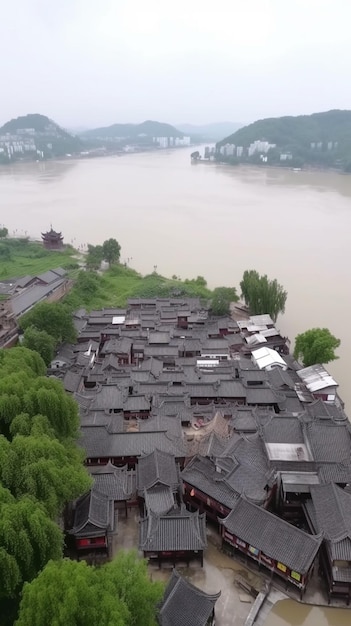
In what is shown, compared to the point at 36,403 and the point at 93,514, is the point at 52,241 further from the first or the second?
the point at 93,514

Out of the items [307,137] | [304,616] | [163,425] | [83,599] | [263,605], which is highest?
[307,137]

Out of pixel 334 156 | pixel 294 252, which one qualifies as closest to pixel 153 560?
pixel 294 252

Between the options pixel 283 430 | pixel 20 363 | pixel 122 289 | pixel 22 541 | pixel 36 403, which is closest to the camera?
pixel 22 541

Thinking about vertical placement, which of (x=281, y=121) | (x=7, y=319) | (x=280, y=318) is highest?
(x=281, y=121)

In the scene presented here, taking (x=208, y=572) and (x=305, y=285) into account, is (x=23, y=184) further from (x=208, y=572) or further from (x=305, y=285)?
(x=208, y=572)

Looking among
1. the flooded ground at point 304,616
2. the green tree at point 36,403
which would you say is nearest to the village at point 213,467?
the flooded ground at point 304,616

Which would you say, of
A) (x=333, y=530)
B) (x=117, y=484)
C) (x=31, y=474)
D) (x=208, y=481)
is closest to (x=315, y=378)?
(x=208, y=481)

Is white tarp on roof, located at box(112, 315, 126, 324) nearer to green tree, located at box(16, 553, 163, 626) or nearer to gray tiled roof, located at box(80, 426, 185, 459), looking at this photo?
gray tiled roof, located at box(80, 426, 185, 459)
